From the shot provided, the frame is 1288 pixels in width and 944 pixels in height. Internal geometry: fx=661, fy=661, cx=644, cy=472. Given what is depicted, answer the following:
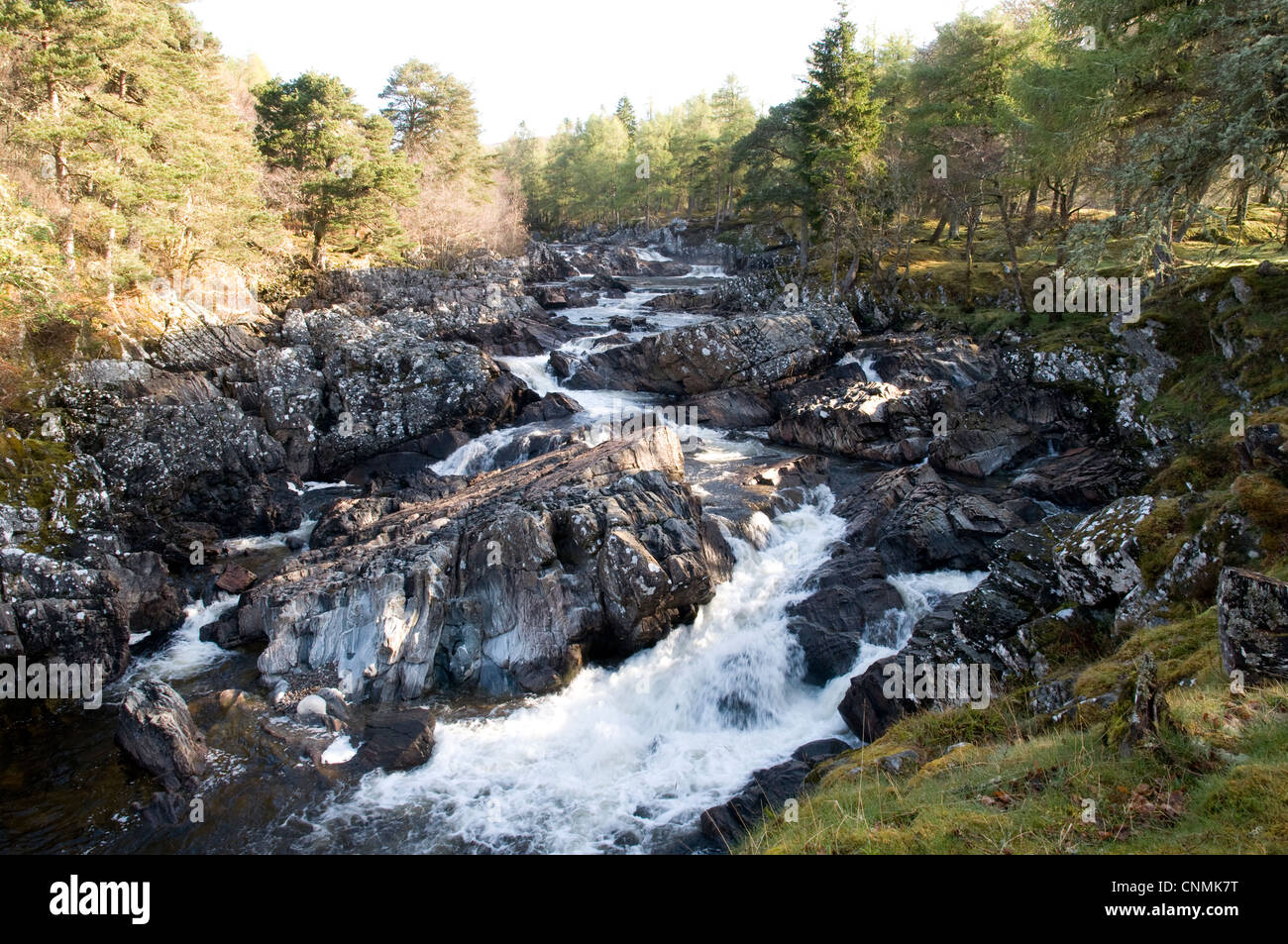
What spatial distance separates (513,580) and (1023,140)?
3012 cm

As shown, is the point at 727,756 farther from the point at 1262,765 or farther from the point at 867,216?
Answer: the point at 867,216

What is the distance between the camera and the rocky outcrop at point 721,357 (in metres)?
32.5

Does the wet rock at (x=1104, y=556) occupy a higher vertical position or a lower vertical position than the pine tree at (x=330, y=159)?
lower

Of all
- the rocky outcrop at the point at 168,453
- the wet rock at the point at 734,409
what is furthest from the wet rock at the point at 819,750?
the wet rock at the point at 734,409

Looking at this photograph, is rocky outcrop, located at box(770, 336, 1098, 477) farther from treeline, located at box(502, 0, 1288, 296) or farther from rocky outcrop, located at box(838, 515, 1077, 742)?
rocky outcrop, located at box(838, 515, 1077, 742)

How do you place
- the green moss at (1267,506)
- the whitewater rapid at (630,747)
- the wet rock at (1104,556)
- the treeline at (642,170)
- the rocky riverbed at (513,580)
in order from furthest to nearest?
the treeline at (642,170)
the rocky riverbed at (513,580)
the whitewater rapid at (630,747)
the wet rock at (1104,556)
the green moss at (1267,506)

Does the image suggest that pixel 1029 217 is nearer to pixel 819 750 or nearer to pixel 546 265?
pixel 546 265

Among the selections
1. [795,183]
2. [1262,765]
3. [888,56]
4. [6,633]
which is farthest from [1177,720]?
[888,56]

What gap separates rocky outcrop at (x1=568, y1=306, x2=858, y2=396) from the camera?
32500 millimetres

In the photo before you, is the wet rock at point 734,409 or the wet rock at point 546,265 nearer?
the wet rock at point 734,409

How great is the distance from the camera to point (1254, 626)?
21.6ft

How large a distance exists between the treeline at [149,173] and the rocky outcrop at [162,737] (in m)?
12.6

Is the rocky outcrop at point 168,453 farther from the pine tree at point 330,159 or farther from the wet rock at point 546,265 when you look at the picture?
the wet rock at point 546,265
